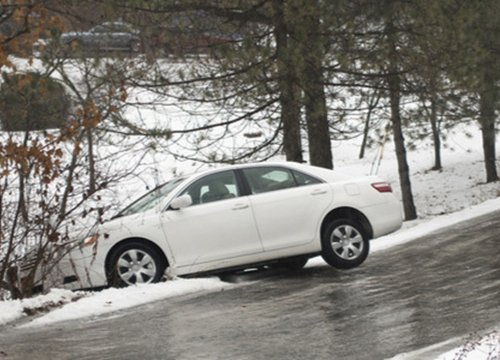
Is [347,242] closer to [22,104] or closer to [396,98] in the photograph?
[22,104]

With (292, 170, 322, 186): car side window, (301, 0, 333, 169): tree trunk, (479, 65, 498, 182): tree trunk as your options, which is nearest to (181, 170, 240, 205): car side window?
(292, 170, 322, 186): car side window

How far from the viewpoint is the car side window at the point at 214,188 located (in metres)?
13.2

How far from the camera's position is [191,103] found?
64.2 ft

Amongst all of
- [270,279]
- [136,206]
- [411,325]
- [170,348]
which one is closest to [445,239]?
[270,279]

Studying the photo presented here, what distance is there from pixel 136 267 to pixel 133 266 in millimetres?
40

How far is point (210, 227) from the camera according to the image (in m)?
13.0

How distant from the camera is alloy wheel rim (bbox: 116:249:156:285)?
501 inches

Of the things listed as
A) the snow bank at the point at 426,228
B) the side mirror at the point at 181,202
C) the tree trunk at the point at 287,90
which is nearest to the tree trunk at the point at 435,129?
the snow bank at the point at 426,228

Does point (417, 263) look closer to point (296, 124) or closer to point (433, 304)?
point (433, 304)

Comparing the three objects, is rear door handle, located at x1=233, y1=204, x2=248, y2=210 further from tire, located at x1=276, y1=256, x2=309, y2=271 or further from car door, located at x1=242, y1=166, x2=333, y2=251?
tire, located at x1=276, y1=256, x2=309, y2=271

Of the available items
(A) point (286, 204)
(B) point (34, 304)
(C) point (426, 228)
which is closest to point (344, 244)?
(A) point (286, 204)

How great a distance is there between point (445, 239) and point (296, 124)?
3696 millimetres

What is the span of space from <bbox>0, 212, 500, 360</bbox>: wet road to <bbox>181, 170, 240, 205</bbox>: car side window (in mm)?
1233

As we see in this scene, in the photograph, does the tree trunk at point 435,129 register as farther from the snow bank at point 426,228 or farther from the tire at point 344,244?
the tire at point 344,244
